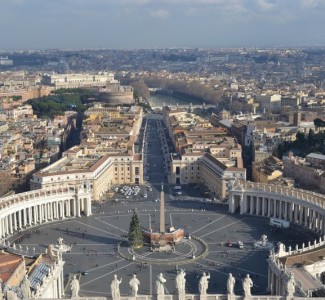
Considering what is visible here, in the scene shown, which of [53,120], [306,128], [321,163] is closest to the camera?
[321,163]

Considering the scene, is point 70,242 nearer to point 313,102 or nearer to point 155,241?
point 155,241

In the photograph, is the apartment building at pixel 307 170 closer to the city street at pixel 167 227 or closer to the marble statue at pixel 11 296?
the city street at pixel 167 227

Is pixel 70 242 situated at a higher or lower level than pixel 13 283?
lower

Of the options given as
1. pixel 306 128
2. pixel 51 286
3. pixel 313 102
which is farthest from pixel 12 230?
pixel 313 102

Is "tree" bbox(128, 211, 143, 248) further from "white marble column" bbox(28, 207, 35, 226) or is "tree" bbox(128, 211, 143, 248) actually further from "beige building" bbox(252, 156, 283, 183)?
"beige building" bbox(252, 156, 283, 183)

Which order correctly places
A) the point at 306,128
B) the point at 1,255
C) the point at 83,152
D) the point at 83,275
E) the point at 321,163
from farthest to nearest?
the point at 306,128 → the point at 83,152 → the point at 321,163 → the point at 83,275 → the point at 1,255

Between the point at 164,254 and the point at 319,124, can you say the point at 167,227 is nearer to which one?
the point at 164,254

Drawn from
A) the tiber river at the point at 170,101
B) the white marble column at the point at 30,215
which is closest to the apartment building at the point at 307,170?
the white marble column at the point at 30,215

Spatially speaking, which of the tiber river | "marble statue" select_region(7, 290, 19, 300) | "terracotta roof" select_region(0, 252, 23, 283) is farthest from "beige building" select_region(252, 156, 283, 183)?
the tiber river
